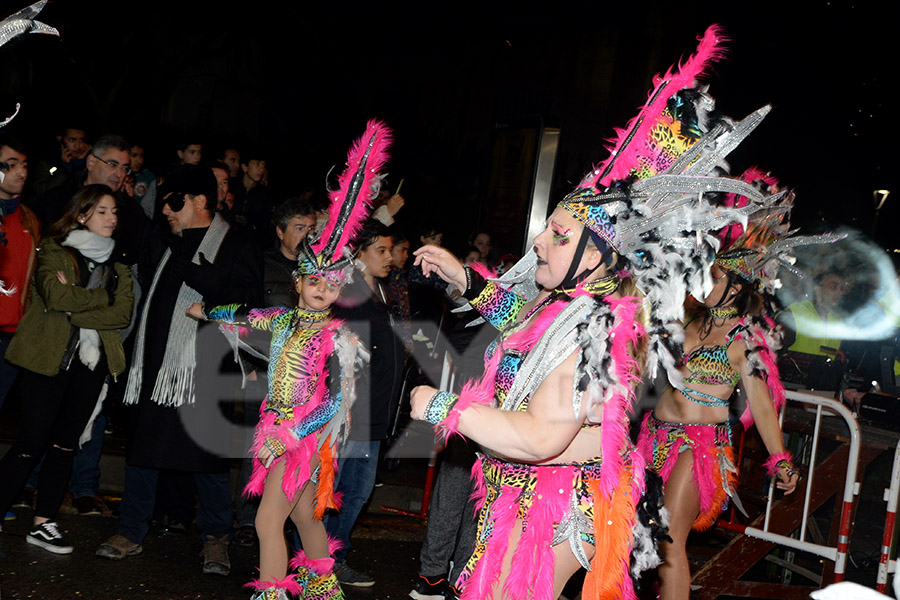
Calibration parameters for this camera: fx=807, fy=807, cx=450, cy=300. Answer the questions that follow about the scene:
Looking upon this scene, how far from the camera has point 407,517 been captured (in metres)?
6.34

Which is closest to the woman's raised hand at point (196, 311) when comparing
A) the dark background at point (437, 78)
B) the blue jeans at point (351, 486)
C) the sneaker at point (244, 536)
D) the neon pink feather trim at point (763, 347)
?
the blue jeans at point (351, 486)

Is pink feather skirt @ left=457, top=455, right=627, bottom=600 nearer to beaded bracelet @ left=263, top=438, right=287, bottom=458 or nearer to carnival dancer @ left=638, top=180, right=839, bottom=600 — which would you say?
beaded bracelet @ left=263, top=438, right=287, bottom=458

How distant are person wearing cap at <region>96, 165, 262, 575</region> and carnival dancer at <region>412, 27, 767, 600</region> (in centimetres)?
228

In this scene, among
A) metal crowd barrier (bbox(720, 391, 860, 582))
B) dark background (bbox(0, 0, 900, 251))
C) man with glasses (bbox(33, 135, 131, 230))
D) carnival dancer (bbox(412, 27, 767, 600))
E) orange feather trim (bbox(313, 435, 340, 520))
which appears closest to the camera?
carnival dancer (bbox(412, 27, 767, 600))

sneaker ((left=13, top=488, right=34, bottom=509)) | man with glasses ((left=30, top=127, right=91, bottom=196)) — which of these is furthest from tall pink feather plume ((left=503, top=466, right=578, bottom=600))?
man with glasses ((left=30, top=127, right=91, bottom=196))

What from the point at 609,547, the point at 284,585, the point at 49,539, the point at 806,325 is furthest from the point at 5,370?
the point at 806,325

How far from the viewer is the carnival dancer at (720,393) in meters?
4.43

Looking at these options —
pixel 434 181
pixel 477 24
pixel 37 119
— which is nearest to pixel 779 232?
pixel 434 181

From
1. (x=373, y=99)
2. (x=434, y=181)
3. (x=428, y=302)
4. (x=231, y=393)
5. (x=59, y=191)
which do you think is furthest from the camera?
(x=373, y=99)

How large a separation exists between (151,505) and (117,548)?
30 centimetres

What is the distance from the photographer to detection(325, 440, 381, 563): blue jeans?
4895 mm

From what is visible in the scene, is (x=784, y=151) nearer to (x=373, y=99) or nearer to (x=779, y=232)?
(x=373, y=99)

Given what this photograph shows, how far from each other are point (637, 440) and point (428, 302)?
102 inches

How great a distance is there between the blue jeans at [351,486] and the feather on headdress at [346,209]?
49.7 inches
